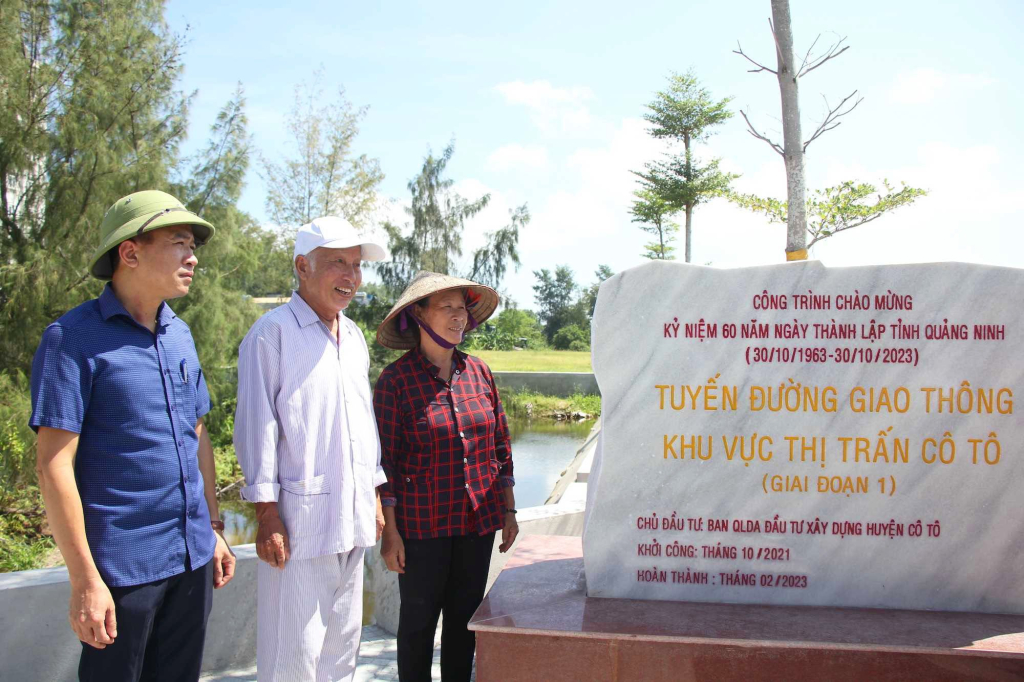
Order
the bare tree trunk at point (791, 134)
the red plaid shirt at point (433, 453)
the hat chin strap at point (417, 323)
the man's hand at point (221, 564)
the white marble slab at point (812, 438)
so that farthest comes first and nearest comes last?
the bare tree trunk at point (791, 134)
the hat chin strap at point (417, 323)
the red plaid shirt at point (433, 453)
the white marble slab at point (812, 438)
the man's hand at point (221, 564)

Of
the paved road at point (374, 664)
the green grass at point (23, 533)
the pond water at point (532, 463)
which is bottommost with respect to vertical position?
the pond water at point (532, 463)

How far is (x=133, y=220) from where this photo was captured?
1.93 m

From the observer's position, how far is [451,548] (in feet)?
8.22

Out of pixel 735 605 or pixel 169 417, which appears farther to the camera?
pixel 735 605

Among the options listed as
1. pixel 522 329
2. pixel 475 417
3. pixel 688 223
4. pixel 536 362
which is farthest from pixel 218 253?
pixel 522 329

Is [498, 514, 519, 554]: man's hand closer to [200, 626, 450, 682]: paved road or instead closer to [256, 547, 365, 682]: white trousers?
[256, 547, 365, 682]: white trousers

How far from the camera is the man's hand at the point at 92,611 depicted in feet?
5.55

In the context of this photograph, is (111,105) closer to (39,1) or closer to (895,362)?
(39,1)

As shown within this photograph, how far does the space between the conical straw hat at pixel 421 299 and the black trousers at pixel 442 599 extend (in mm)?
709

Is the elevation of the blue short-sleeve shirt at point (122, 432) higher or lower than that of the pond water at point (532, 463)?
higher

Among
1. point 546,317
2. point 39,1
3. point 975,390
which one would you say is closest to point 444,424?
point 975,390

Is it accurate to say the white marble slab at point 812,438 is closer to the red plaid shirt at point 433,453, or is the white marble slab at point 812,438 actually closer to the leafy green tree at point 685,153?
the red plaid shirt at point 433,453

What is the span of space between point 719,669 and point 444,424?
107cm

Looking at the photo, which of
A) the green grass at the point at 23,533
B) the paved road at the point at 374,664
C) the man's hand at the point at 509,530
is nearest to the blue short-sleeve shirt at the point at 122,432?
the man's hand at the point at 509,530
